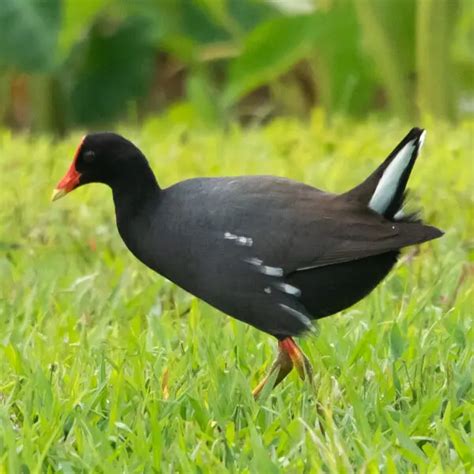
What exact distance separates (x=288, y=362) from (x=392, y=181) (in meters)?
0.47

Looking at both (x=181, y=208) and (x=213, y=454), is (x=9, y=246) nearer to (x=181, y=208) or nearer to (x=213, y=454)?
(x=181, y=208)

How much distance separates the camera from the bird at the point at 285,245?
2.91 metres

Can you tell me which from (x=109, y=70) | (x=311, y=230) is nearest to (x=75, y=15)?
(x=109, y=70)

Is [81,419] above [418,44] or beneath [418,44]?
beneath

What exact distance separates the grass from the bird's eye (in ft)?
1.42

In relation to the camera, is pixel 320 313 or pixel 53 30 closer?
pixel 320 313

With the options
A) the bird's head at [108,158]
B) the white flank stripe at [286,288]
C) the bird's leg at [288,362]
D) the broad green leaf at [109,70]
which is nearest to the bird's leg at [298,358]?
the bird's leg at [288,362]

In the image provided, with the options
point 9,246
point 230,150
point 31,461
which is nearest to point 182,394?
point 31,461

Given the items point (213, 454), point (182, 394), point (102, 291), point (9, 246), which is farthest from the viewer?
point (9, 246)

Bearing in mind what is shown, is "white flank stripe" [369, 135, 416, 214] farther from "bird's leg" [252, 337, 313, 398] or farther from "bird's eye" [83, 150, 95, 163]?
"bird's eye" [83, 150, 95, 163]

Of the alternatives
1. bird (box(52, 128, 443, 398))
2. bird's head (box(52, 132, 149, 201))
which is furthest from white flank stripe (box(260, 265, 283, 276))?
bird's head (box(52, 132, 149, 201))

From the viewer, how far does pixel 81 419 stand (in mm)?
2615

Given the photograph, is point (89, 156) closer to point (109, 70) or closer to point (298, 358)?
point (298, 358)

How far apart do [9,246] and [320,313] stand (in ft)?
5.14
